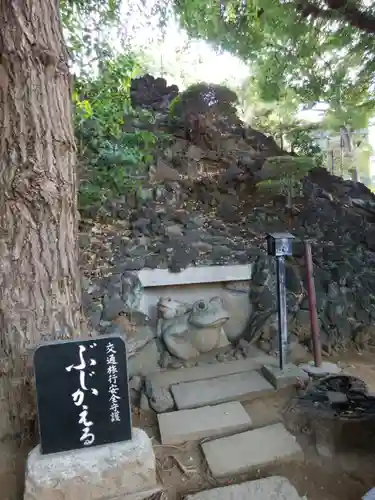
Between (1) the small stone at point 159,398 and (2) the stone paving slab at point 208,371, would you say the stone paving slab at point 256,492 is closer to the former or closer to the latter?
(1) the small stone at point 159,398

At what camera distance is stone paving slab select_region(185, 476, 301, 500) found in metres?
1.84

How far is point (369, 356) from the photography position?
3.73m

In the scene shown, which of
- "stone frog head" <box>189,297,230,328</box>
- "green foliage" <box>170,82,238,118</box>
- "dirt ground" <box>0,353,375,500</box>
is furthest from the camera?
"green foliage" <box>170,82,238,118</box>

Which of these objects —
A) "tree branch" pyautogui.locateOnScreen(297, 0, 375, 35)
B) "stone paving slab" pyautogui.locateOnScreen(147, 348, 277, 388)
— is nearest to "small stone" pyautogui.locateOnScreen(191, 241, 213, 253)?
"stone paving slab" pyautogui.locateOnScreen(147, 348, 277, 388)

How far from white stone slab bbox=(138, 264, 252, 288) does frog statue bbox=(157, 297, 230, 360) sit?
226 millimetres

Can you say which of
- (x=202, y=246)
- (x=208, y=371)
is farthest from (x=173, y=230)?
(x=208, y=371)

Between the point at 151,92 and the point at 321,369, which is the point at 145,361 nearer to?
the point at 321,369

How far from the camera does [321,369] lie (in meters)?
3.32

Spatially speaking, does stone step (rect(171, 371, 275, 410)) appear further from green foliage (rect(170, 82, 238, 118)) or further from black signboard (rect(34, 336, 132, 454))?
green foliage (rect(170, 82, 238, 118))

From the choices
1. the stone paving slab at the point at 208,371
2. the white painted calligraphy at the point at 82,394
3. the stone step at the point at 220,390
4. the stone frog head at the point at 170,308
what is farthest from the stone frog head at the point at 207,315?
the white painted calligraphy at the point at 82,394

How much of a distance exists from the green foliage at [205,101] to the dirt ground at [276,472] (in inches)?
219

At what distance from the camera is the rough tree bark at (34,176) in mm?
1856

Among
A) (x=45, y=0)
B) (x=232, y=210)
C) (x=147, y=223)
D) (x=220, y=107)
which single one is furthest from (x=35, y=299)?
(x=220, y=107)

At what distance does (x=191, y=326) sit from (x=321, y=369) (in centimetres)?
Result: 129
